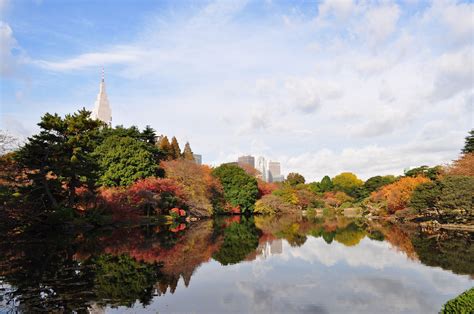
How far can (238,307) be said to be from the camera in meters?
9.44

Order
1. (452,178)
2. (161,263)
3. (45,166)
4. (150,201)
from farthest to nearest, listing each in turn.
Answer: (150,201)
(452,178)
(45,166)
(161,263)

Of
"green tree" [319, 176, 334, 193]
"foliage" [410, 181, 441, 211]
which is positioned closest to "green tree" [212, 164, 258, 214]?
"foliage" [410, 181, 441, 211]

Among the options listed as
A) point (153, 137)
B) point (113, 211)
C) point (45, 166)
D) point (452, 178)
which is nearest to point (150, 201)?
point (113, 211)

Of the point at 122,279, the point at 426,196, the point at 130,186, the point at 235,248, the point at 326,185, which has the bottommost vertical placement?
the point at 122,279

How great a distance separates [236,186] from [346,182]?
40.9m

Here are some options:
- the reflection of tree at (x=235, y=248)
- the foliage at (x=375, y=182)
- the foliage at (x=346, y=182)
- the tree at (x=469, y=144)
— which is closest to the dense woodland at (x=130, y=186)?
the tree at (x=469, y=144)

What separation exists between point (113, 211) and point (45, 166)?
6880mm

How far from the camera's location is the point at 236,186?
2140 inches

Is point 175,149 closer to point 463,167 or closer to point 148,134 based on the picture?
point 148,134

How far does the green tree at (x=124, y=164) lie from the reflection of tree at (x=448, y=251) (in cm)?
2356

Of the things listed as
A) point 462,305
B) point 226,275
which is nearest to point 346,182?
point 226,275

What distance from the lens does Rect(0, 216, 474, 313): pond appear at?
9.49 meters

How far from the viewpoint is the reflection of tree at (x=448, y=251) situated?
1471 cm

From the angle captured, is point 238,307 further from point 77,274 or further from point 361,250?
point 361,250
